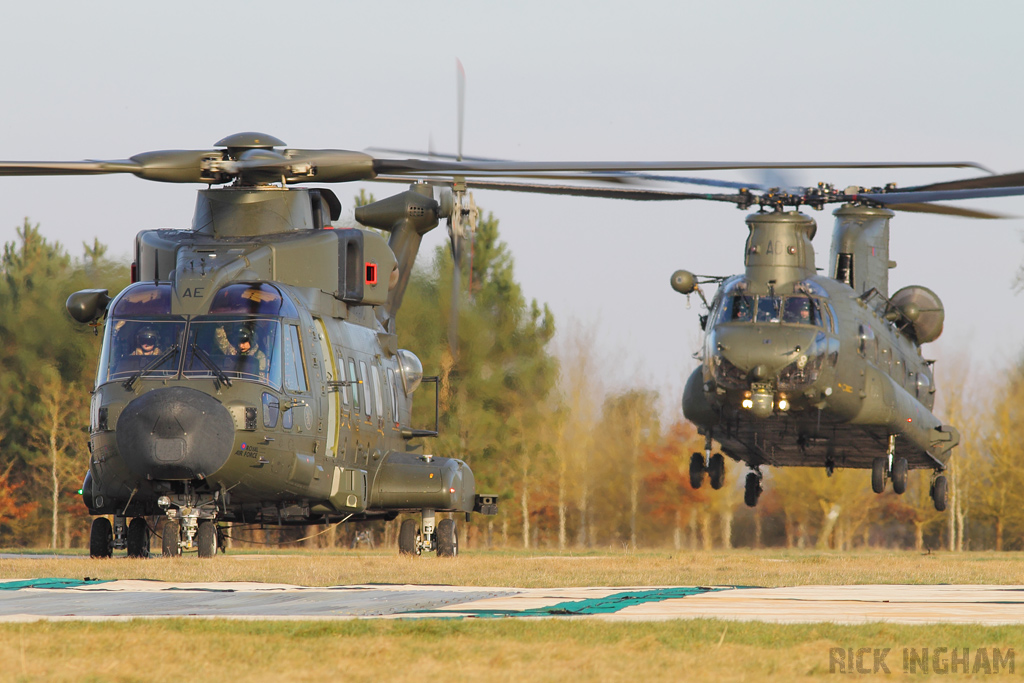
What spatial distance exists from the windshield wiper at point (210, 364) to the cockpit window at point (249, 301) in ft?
1.77

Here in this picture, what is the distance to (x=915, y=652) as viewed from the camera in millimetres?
8102

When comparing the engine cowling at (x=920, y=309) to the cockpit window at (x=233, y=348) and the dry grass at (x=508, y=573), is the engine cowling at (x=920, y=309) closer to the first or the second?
the dry grass at (x=508, y=573)

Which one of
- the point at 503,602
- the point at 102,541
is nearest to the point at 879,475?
the point at 102,541

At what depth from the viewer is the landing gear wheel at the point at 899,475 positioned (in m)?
24.4

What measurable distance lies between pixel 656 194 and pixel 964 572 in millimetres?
8083

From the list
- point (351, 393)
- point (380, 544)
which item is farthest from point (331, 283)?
point (380, 544)

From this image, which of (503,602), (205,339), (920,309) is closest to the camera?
(503,602)

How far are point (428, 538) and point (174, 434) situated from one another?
5807 mm

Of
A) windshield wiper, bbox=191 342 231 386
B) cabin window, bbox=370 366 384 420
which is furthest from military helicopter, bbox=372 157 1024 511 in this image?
windshield wiper, bbox=191 342 231 386

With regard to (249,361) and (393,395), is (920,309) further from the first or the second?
(249,361)

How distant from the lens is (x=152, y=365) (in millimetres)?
17172

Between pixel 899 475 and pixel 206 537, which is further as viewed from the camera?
pixel 899 475

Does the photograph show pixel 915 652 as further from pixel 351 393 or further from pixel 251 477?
pixel 351 393

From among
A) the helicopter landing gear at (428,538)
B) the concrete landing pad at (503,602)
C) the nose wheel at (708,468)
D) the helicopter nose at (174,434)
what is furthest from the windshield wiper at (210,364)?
the nose wheel at (708,468)
